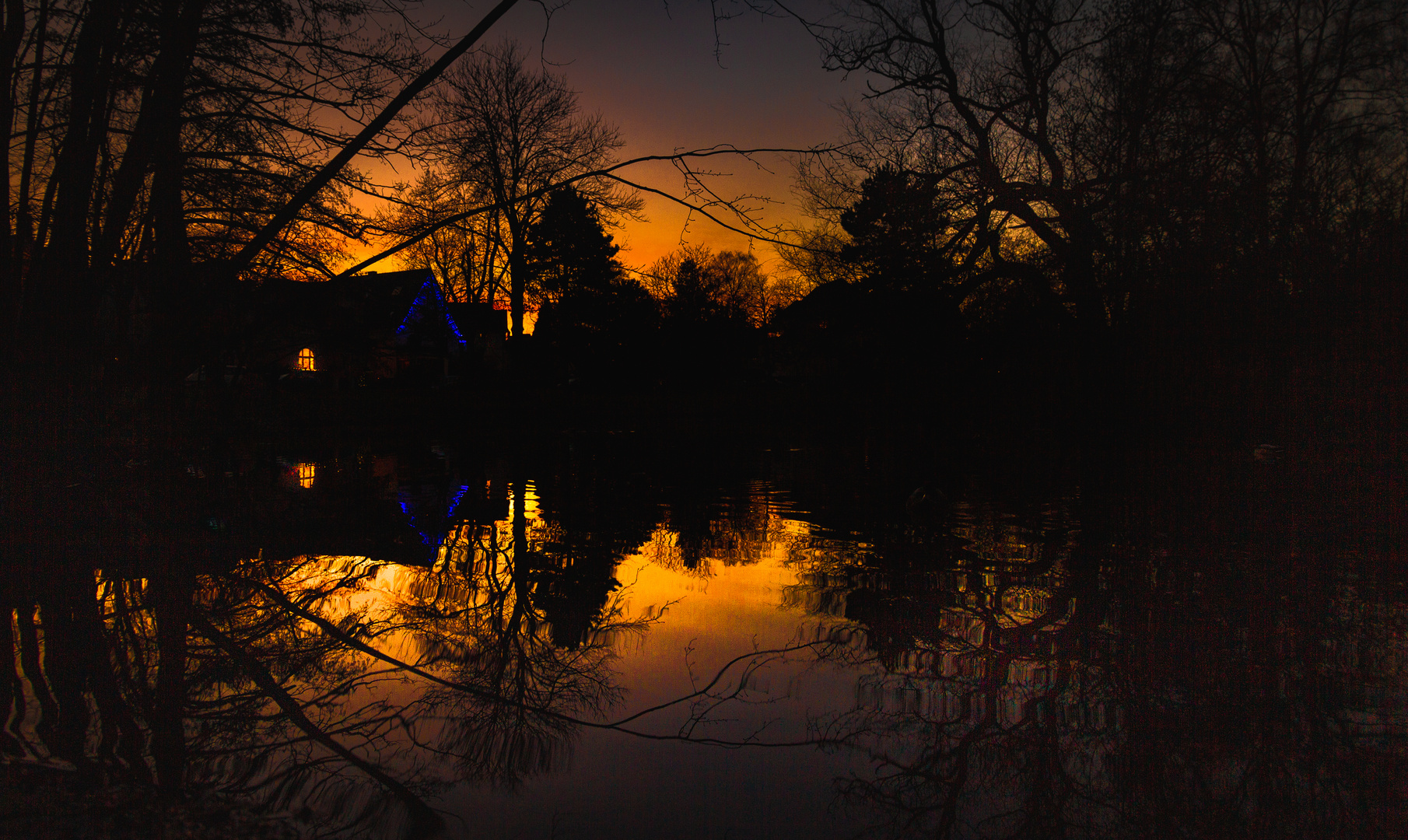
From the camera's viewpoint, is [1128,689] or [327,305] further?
[327,305]

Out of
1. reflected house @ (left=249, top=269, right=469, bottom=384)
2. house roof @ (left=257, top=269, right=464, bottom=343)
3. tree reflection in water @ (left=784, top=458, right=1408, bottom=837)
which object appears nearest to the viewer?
tree reflection in water @ (left=784, top=458, right=1408, bottom=837)

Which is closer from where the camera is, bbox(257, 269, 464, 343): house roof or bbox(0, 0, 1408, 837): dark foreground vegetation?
bbox(0, 0, 1408, 837): dark foreground vegetation

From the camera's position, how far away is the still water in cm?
227

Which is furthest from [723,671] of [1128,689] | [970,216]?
[970,216]

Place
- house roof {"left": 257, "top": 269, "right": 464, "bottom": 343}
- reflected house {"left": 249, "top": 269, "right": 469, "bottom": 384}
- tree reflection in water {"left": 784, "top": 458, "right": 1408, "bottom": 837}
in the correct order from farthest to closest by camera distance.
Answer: reflected house {"left": 249, "top": 269, "right": 469, "bottom": 384} < house roof {"left": 257, "top": 269, "right": 464, "bottom": 343} < tree reflection in water {"left": 784, "top": 458, "right": 1408, "bottom": 837}

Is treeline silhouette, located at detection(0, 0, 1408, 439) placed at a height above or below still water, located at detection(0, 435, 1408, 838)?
above

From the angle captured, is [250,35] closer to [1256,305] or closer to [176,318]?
[176,318]

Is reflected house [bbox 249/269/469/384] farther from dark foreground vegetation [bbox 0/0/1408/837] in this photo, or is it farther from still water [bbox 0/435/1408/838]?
still water [bbox 0/435/1408/838]

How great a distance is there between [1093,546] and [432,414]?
22801 millimetres

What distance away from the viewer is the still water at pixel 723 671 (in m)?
2.27

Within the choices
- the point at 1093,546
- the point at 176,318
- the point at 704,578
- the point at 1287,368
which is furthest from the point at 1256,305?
the point at 176,318

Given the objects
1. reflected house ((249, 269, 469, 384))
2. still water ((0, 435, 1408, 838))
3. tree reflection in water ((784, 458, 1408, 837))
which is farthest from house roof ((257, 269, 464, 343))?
tree reflection in water ((784, 458, 1408, 837))

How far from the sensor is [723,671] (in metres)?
3.27

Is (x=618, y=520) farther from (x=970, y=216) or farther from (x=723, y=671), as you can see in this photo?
(x=970, y=216)
